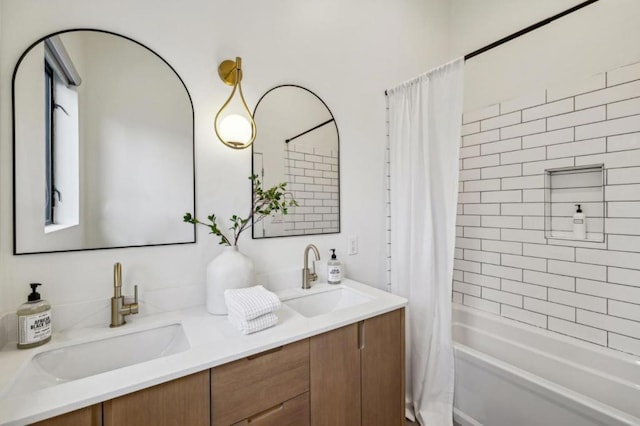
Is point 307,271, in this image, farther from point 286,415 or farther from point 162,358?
point 162,358

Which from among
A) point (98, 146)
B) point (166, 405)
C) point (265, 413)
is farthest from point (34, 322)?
point (265, 413)

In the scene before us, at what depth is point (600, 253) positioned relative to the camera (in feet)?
5.26

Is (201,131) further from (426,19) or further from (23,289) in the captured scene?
(426,19)

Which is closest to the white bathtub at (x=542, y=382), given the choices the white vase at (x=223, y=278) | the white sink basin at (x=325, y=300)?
the white sink basin at (x=325, y=300)

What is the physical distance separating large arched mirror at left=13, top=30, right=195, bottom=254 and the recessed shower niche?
6.96 feet

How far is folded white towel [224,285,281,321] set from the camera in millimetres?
1029

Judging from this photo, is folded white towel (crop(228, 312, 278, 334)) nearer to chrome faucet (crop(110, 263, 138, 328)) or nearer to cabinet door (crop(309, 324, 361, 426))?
cabinet door (crop(309, 324, 361, 426))

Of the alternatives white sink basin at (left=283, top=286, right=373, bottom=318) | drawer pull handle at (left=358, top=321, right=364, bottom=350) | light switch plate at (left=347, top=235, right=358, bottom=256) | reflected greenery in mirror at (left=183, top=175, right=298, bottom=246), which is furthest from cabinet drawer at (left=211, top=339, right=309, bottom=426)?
light switch plate at (left=347, top=235, right=358, bottom=256)

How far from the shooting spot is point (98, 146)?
112cm

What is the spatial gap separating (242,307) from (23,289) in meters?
0.76

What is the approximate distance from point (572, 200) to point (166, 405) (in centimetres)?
226

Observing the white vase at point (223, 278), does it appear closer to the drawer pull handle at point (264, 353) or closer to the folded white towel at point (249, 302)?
the folded white towel at point (249, 302)

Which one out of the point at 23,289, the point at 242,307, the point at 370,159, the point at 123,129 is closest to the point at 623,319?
the point at 370,159

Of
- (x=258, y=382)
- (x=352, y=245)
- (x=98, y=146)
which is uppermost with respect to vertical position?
(x=98, y=146)
